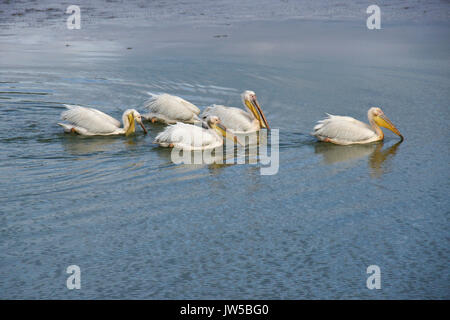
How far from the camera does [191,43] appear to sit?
10.7 m

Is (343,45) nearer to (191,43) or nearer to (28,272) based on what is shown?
(191,43)

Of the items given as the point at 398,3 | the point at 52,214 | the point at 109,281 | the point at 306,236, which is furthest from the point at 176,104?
the point at 398,3

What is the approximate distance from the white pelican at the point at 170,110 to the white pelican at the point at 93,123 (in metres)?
0.61

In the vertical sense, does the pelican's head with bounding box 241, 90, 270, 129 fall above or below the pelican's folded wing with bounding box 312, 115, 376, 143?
above

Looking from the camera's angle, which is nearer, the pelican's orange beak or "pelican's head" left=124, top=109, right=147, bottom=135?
the pelican's orange beak

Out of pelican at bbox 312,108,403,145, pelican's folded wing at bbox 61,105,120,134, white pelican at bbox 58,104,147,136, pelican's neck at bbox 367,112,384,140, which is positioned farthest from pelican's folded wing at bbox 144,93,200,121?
pelican's neck at bbox 367,112,384,140

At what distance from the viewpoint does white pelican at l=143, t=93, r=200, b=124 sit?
273 inches

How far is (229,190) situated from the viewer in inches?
190

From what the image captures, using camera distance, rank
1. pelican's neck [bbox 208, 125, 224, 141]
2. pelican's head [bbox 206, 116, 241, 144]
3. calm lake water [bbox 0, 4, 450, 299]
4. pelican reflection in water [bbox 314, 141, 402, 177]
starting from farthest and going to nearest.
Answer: pelican's head [bbox 206, 116, 241, 144] < pelican's neck [bbox 208, 125, 224, 141] < pelican reflection in water [bbox 314, 141, 402, 177] < calm lake water [bbox 0, 4, 450, 299]

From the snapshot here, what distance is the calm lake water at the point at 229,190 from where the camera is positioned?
3.45 meters

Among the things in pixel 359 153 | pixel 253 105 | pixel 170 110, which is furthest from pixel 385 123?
pixel 170 110

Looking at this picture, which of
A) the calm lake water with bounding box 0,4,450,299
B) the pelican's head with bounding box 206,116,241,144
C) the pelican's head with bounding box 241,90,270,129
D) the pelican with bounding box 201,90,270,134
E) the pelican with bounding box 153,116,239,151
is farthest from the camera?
the pelican's head with bounding box 241,90,270,129

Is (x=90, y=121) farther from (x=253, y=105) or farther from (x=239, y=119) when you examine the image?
(x=253, y=105)

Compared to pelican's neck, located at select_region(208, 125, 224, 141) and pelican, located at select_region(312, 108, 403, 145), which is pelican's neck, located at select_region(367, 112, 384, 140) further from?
pelican's neck, located at select_region(208, 125, 224, 141)
